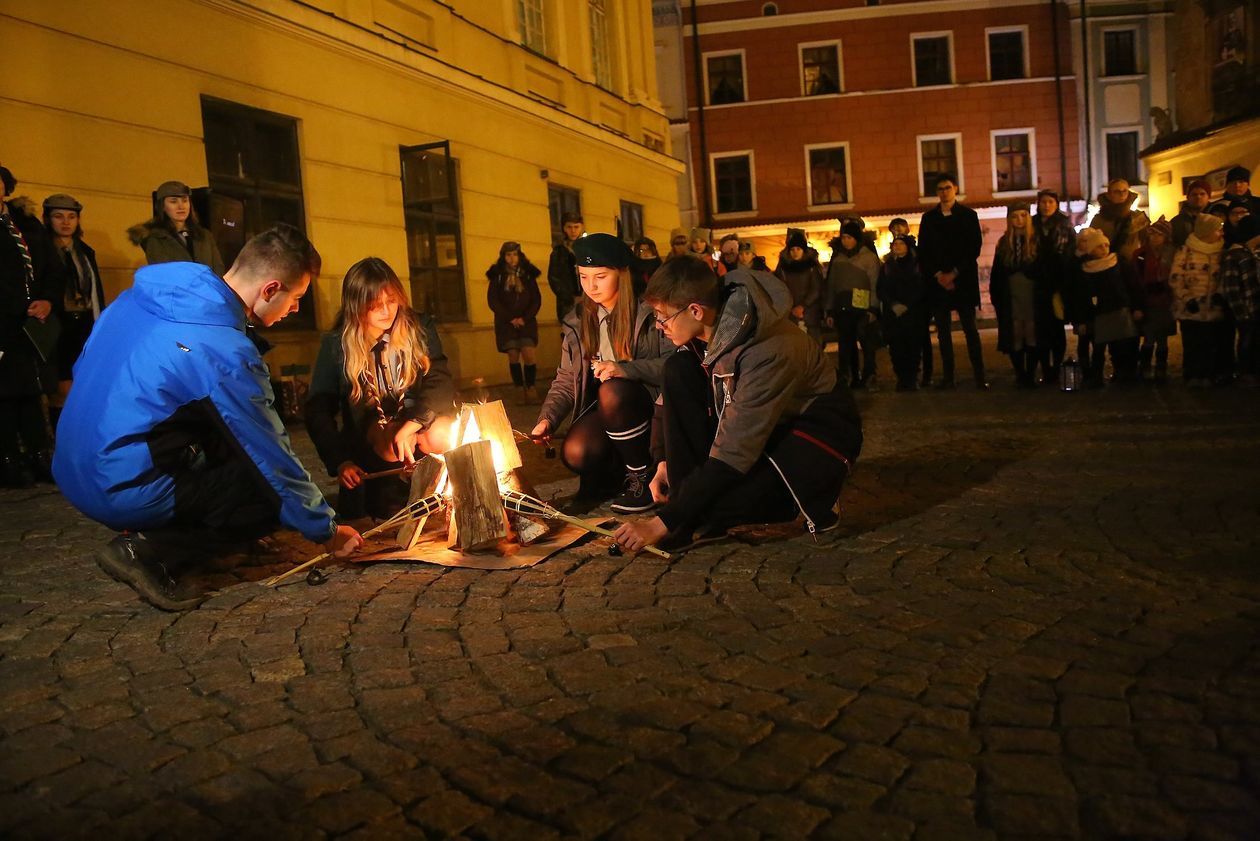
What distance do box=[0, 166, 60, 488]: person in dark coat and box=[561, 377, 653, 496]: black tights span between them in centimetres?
400

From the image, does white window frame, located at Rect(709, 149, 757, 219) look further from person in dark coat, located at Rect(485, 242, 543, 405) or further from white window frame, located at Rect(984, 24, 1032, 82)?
person in dark coat, located at Rect(485, 242, 543, 405)

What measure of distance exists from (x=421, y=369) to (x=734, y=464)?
1969 millimetres

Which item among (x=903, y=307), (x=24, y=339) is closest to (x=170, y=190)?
(x=24, y=339)

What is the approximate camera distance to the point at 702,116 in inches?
1508

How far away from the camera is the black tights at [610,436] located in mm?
5875

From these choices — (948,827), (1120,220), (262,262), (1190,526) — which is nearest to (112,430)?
(262,262)

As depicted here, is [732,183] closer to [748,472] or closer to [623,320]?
[623,320]

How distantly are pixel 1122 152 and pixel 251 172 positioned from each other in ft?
115

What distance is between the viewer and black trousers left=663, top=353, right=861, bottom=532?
489 cm

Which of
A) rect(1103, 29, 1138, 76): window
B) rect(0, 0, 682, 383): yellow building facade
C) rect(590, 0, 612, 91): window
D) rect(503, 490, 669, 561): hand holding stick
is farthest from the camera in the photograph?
rect(1103, 29, 1138, 76): window

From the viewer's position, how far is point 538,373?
58.1 ft

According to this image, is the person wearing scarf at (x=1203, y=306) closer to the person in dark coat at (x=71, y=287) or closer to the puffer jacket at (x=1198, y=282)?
the puffer jacket at (x=1198, y=282)

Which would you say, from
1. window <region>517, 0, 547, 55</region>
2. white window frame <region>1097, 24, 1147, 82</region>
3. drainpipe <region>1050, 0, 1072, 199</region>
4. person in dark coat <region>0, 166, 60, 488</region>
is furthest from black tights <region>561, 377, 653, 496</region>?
white window frame <region>1097, 24, 1147, 82</region>

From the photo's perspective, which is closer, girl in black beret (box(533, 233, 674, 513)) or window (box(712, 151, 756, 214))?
girl in black beret (box(533, 233, 674, 513))
